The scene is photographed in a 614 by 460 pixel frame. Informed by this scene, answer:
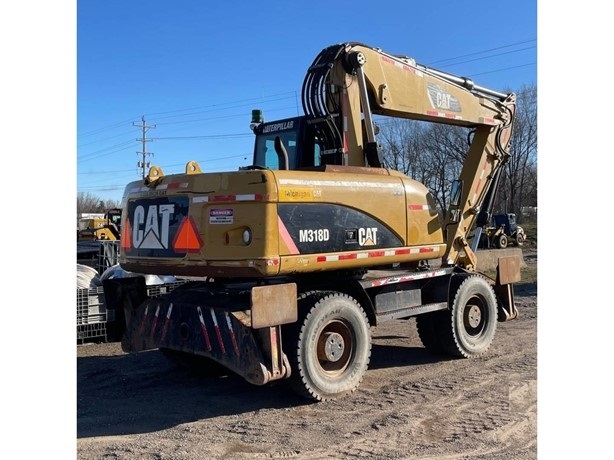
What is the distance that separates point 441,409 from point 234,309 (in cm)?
192

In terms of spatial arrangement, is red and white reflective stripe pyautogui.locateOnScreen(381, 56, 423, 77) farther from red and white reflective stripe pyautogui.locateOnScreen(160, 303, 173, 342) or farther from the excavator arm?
red and white reflective stripe pyautogui.locateOnScreen(160, 303, 173, 342)

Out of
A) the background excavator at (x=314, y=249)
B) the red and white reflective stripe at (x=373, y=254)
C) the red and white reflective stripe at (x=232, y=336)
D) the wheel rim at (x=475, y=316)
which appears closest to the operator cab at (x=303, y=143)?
the background excavator at (x=314, y=249)

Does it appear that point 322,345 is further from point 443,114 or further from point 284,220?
point 443,114

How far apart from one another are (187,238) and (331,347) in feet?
5.31

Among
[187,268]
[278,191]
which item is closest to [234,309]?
[187,268]

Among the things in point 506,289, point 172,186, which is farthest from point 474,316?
point 172,186

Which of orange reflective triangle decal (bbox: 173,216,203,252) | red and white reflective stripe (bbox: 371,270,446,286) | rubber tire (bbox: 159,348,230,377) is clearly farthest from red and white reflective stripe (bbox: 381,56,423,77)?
rubber tire (bbox: 159,348,230,377)

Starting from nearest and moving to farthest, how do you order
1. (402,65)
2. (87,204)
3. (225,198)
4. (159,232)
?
1. (225,198)
2. (159,232)
3. (402,65)
4. (87,204)

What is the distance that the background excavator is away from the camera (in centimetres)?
481

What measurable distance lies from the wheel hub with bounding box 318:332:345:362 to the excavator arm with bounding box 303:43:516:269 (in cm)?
175

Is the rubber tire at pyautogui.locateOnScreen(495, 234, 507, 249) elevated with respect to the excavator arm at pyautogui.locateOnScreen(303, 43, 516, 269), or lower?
lower

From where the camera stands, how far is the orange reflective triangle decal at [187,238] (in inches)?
197

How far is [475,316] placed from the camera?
282 inches

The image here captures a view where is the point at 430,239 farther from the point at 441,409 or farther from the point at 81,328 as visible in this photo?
the point at 81,328
